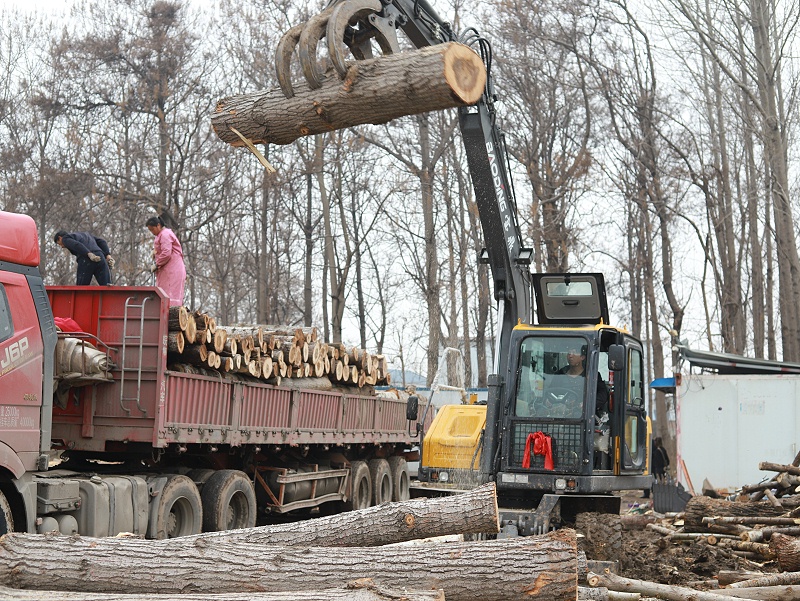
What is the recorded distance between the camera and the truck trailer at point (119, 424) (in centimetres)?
842

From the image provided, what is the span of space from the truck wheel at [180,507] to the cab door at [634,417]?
4666 mm

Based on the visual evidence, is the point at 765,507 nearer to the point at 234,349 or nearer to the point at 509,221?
the point at 509,221

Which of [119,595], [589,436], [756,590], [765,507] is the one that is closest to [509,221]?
[589,436]

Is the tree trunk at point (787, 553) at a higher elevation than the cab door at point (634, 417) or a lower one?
lower

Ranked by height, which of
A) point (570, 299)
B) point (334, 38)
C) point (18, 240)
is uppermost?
point (334, 38)

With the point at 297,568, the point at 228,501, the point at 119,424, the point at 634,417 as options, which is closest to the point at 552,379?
the point at 634,417

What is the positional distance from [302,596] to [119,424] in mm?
5177

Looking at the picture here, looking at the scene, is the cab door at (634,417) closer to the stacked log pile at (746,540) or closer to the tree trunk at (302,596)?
the stacked log pile at (746,540)

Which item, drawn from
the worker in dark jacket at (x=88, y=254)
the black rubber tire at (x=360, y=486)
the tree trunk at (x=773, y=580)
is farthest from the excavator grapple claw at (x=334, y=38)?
the black rubber tire at (x=360, y=486)

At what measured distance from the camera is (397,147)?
31766mm

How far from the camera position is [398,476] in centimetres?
1823

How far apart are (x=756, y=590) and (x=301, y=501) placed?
277 inches

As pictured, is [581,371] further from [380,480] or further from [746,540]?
[380,480]

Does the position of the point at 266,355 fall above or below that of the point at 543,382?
above
